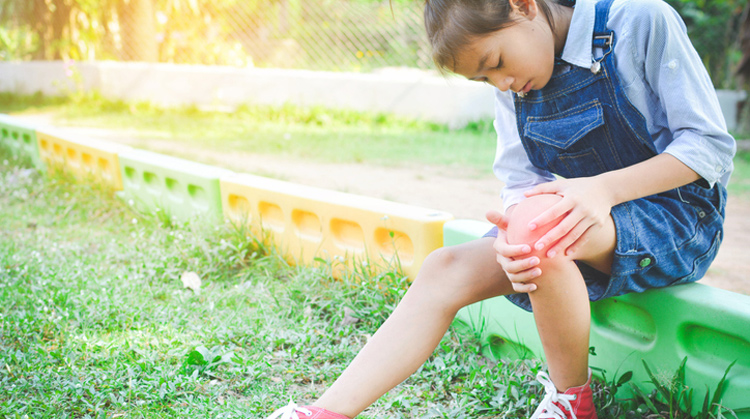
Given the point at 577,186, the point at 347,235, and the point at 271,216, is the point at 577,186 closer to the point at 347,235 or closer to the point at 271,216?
the point at 347,235

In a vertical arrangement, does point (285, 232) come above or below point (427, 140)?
above

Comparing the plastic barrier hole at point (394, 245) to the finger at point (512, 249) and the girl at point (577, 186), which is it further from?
the finger at point (512, 249)

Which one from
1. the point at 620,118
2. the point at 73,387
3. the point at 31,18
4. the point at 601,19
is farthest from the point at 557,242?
the point at 31,18

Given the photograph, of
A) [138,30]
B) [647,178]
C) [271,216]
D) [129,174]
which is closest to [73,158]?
[129,174]

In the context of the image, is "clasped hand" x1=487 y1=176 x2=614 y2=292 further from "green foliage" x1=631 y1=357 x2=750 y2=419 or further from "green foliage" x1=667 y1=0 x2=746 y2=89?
"green foliage" x1=667 y1=0 x2=746 y2=89

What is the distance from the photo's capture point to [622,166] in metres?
1.45

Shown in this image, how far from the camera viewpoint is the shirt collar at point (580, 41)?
1405 millimetres

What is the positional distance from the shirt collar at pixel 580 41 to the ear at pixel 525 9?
0.12 m

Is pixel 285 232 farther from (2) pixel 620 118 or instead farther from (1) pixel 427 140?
(1) pixel 427 140

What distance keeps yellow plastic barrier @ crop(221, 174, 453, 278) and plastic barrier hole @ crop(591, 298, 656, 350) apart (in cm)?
60

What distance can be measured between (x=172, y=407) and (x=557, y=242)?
44.2 inches

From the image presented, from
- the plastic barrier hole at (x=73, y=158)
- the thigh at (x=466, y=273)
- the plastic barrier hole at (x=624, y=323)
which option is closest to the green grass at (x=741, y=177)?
the plastic barrier hole at (x=624, y=323)

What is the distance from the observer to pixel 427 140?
5.88 m

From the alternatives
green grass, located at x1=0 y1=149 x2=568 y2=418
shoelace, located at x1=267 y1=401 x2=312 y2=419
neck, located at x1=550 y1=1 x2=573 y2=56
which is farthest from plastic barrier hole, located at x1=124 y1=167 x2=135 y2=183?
neck, located at x1=550 y1=1 x2=573 y2=56
